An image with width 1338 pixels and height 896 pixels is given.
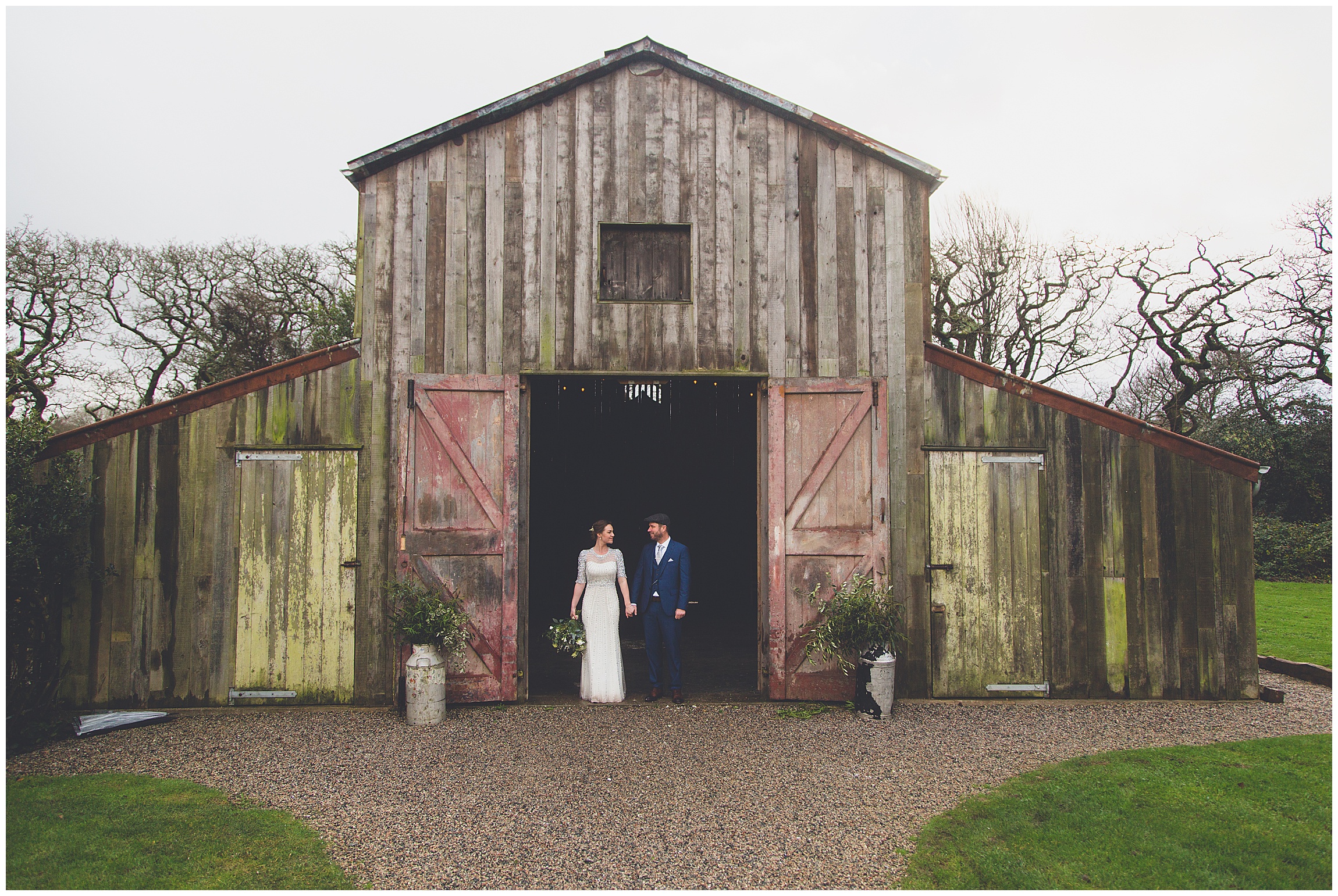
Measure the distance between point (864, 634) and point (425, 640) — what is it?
3.79 meters

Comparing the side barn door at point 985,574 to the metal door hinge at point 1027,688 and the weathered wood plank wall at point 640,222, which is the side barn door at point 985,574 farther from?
the weathered wood plank wall at point 640,222

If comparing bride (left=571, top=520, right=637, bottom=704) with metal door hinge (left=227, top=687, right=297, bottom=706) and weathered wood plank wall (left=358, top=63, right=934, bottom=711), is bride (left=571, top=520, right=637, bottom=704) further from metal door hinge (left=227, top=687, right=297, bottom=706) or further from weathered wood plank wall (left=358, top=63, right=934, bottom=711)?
metal door hinge (left=227, top=687, right=297, bottom=706)

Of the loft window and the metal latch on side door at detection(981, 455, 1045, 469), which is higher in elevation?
the loft window

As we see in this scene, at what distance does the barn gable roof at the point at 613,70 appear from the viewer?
7.09m

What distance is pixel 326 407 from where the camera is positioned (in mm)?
7016

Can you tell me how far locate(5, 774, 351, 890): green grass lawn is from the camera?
12.4 ft

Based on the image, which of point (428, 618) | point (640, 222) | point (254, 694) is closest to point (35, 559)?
point (254, 694)

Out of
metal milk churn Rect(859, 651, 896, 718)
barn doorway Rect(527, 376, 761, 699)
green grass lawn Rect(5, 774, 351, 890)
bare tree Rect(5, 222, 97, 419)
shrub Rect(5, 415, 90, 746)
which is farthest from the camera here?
bare tree Rect(5, 222, 97, 419)

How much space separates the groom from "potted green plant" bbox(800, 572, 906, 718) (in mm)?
1175

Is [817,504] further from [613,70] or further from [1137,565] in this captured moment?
[613,70]

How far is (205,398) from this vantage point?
6879 mm

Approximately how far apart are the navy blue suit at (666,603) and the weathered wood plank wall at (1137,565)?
2.75 metres

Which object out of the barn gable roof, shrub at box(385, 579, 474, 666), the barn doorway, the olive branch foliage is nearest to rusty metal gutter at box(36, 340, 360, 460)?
the barn gable roof

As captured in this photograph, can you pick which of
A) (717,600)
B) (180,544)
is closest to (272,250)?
(717,600)
